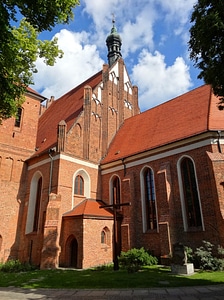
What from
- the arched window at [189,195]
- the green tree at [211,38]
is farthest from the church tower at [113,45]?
the green tree at [211,38]

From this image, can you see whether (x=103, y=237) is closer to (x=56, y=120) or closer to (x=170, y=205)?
(x=170, y=205)

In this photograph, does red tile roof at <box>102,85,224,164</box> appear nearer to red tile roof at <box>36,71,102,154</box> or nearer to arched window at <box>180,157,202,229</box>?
arched window at <box>180,157,202,229</box>

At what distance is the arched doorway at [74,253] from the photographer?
554 inches

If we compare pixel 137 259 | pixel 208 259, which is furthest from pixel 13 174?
pixel 208 259

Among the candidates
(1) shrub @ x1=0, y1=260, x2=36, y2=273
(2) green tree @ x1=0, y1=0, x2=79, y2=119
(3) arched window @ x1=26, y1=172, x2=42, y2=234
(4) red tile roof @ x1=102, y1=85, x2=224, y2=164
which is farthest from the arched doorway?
(2) green tree @ x1=0, y1=0, x2=79, y2=119

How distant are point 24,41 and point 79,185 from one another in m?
11.2

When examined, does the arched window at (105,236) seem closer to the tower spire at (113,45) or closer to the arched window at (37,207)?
the arched window at (37,207)

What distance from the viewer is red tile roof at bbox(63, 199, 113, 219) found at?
14633mm

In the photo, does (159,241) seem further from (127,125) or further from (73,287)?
(127,125)

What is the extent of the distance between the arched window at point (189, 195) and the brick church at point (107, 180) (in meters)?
0.06

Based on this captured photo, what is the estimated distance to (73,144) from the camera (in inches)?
691

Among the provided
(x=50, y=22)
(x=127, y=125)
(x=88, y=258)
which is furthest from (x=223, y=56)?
(x=127, y=125)

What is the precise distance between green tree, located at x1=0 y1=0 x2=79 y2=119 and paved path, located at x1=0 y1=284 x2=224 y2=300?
6255mm

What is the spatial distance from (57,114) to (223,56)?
59.5 feet
